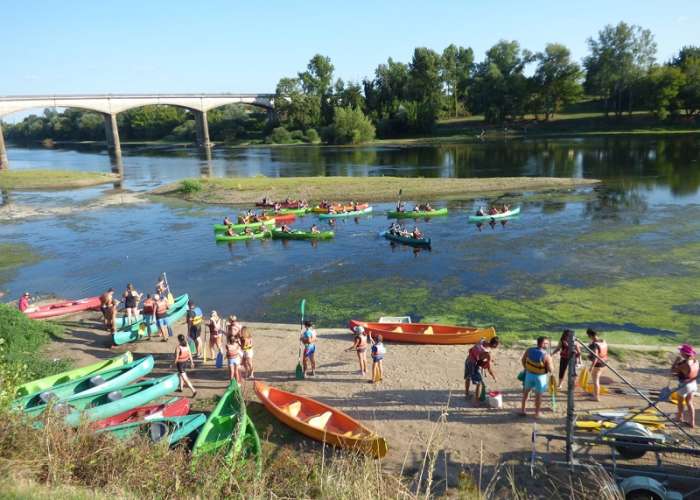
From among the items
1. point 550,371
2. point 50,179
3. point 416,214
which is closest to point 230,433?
point 550,371

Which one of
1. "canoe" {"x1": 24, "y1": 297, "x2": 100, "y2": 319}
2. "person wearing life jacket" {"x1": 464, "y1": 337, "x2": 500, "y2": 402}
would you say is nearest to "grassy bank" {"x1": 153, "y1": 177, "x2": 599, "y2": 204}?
"canoe" {"x1": 24, "y1": 297, "x2": 100, "y2": 319}

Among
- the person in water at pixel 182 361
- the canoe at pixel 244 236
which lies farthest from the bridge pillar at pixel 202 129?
the person in water at pixel 182 361

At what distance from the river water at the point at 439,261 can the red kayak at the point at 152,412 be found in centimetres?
830

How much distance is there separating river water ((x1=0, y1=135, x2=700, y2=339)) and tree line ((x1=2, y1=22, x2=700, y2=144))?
4716cm

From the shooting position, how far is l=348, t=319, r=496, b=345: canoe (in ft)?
54.1

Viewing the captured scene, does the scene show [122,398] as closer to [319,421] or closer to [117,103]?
[319,421]

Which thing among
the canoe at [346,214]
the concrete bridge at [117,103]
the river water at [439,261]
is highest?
the concrete bridge at [117,103]

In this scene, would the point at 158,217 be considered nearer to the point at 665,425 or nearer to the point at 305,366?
the point at 305,366

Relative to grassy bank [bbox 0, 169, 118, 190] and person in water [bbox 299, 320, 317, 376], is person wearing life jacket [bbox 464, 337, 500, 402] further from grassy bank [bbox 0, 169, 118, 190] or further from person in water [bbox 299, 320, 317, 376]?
grassy bank [bbox 0, 169, 118, 190]

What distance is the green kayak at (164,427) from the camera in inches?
420

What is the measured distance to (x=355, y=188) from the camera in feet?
172

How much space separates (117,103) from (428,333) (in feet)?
357

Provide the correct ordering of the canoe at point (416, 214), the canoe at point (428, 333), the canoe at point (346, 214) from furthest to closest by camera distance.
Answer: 1. the canoe at point (346, 214)
2. the canoe at point (416, 214)
3. the canoe at point (428, 333)

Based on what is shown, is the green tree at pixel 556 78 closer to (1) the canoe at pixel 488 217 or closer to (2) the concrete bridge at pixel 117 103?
(2) the concrete bridge at pixel 117 103
